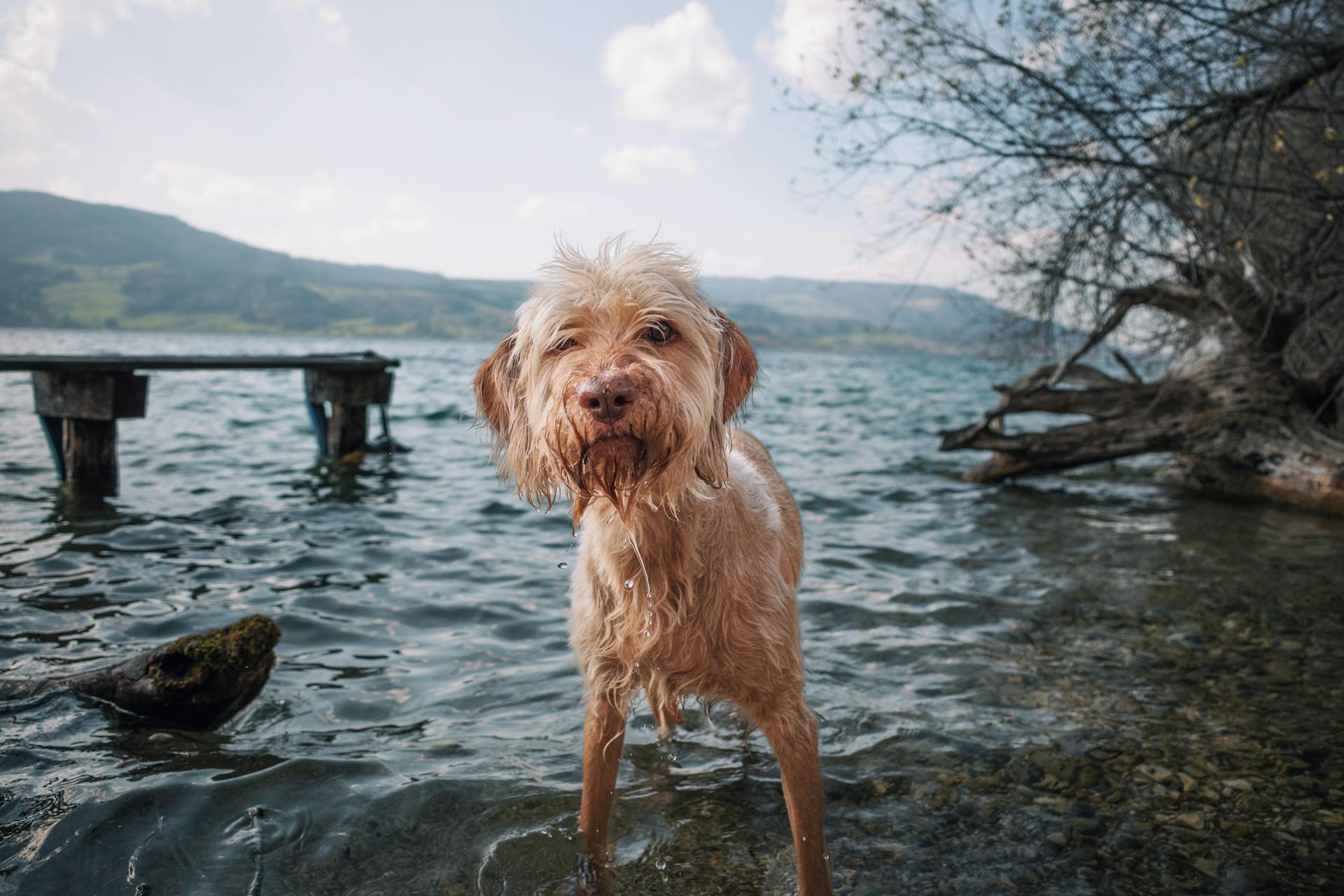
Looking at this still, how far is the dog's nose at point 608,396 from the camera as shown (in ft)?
8.57

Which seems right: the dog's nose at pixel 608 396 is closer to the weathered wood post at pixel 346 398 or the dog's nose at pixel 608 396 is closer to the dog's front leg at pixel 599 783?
the dog's front leg at pixel 599 783

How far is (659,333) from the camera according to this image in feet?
9.47

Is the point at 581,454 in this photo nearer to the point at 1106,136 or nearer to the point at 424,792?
the point at 424,792

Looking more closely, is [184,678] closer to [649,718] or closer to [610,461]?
[649,718]

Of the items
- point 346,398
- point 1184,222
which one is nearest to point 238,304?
point 346,398

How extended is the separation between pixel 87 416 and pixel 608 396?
9219 millimetres

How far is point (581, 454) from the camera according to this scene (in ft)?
9.08

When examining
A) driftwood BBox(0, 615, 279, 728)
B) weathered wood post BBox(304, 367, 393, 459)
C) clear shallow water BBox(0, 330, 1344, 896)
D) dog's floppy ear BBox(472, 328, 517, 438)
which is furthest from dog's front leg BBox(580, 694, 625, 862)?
weathered wood post BBox(304, 367, 393, 459)

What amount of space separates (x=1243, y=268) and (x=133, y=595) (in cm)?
1316

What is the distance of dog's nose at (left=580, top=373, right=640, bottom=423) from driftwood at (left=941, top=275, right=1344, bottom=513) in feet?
33.6

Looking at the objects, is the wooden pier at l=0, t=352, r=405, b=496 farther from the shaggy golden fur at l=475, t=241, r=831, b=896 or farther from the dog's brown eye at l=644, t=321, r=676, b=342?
the dog's brown eye at l=644, t=321, r=676, b=342

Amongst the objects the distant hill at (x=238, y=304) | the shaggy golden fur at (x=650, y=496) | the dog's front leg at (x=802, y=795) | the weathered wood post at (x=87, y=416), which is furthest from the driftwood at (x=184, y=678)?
the distant hill at (x=238, y=304)

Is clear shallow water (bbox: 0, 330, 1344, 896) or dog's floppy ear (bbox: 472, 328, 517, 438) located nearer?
dog's floppy ear (bbox: 472, 328, 517, 438)

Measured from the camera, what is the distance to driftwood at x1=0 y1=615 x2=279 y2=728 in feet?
13.8
